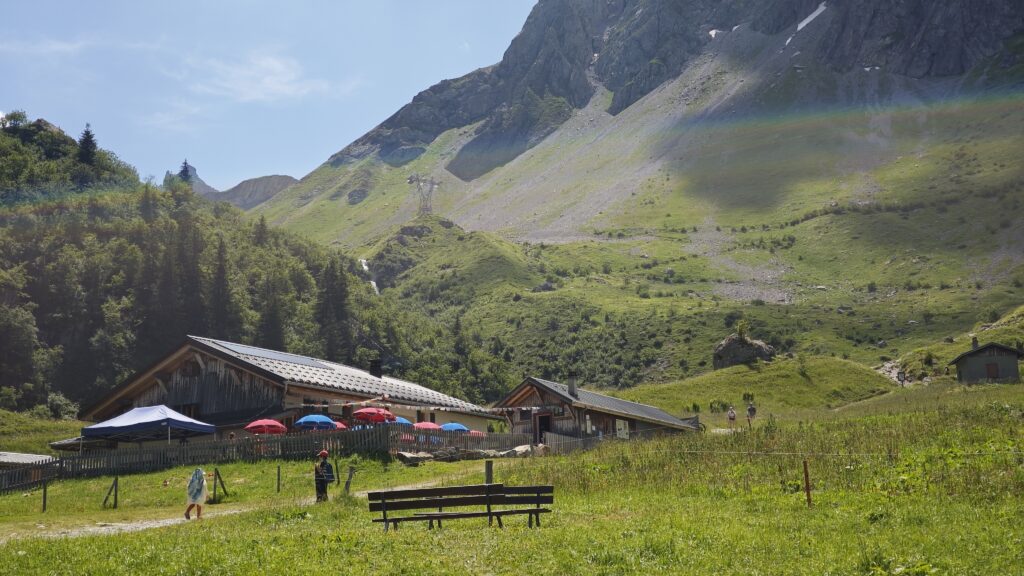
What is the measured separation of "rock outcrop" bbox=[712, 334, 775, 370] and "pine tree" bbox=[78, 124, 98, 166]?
92.0 metres

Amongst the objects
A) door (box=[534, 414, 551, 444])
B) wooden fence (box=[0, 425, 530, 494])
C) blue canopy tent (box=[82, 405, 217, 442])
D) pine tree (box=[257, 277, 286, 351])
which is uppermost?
pine tree (box=[257, 277, 286, 351])

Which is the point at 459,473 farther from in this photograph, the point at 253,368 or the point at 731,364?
the point at 731,364

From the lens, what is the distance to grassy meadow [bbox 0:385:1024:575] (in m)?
13.9

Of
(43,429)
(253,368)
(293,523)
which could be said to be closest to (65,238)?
(43,429)

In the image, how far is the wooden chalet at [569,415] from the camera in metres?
47.0

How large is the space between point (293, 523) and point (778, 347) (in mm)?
107317

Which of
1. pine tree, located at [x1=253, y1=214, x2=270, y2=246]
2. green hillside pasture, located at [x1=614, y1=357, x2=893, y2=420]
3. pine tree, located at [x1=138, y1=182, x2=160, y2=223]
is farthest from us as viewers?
pine tree, located at [x1=253, y1=214, x2=270, y2=246]

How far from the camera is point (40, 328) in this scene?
3593 inches

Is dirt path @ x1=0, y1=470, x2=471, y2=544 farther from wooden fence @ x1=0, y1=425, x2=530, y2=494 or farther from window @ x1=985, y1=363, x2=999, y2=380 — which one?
window @ x1=985, y1=363, x2=999, y2=380

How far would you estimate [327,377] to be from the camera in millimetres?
44219

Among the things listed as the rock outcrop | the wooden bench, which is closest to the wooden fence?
the wooden bench

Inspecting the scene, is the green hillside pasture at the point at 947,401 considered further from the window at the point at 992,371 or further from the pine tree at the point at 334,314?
the pine tree at the point at 334,314

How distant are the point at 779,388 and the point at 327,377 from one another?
159ft

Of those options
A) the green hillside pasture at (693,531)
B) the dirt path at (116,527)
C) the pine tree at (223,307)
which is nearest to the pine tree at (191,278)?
the pine tree at (223,307)
